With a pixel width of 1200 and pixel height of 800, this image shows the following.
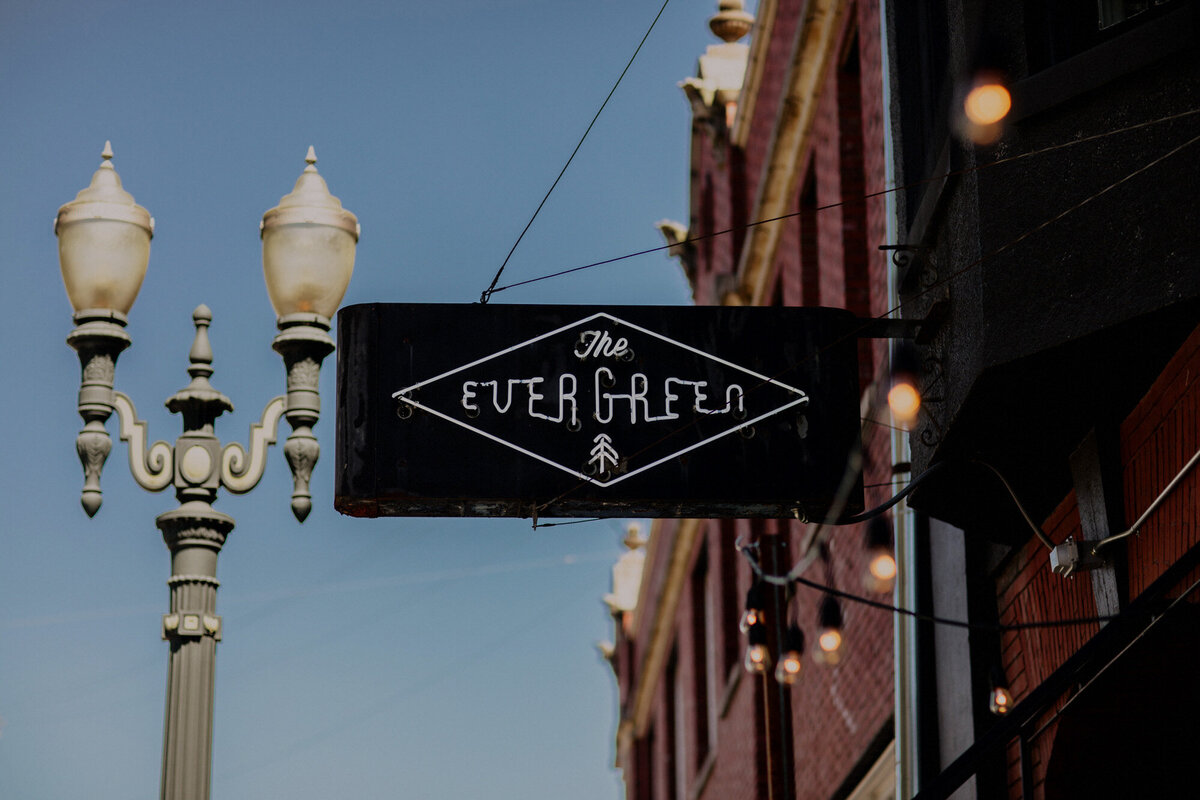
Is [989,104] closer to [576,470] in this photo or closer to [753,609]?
[576,470]

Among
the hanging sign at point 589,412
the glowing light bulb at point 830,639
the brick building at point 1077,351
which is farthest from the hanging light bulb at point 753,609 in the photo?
the hanging sign at point 589,412

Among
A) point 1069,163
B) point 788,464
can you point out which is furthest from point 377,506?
point 1069,163

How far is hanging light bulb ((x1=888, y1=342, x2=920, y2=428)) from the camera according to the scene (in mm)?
7328

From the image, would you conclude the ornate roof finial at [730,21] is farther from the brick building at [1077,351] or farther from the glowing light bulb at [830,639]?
the brick building at [1077,351]

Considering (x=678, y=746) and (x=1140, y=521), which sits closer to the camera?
(x=1140, y=521)

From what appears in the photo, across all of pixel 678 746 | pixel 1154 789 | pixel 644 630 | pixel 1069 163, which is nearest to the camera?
pixel 1069 163

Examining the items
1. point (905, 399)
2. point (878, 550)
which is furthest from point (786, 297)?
point (905, 399)

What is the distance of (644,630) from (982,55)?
22.8 metres

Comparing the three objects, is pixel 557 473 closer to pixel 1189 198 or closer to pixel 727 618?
pixel 1189 198

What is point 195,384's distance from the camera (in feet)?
28.0

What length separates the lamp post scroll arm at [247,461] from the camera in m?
8.27

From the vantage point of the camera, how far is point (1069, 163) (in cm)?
634

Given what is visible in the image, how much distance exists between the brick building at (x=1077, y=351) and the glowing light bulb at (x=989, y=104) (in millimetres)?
78

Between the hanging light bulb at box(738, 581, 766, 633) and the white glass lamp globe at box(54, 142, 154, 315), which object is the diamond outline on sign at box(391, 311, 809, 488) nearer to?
the white glass lamp globe at box(54, 142, 154, 315)
